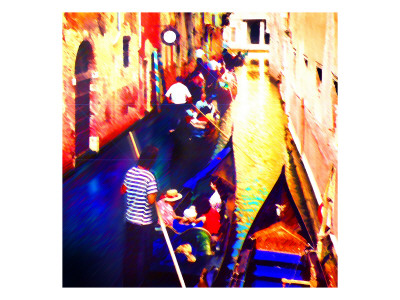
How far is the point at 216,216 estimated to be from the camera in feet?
13.6

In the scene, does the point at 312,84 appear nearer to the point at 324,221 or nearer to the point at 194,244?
the point at 324,221

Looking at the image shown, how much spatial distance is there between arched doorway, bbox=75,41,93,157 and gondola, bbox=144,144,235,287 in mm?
865

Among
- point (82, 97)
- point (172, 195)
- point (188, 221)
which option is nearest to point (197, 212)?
point (188, 221)

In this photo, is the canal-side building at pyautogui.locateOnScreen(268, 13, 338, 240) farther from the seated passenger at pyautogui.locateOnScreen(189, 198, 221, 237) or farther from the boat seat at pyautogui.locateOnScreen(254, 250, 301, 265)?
the seated passenger at pyautogui.locateOnScreen(189, 198, 221, 237)

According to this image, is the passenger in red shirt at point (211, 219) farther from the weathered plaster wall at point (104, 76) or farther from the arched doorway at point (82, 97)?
the arched doorway at point (82, 97)

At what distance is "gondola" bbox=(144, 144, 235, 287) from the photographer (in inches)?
162

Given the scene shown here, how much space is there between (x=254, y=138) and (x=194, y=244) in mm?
952

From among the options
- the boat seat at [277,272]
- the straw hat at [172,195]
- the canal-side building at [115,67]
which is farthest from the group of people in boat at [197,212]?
the canal-side building at [115,67]

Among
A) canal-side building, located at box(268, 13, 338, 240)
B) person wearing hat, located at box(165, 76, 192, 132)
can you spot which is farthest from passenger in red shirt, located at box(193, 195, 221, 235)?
canal-side building, located at box(268, 13, 338, 240)

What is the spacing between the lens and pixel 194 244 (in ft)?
13.5
